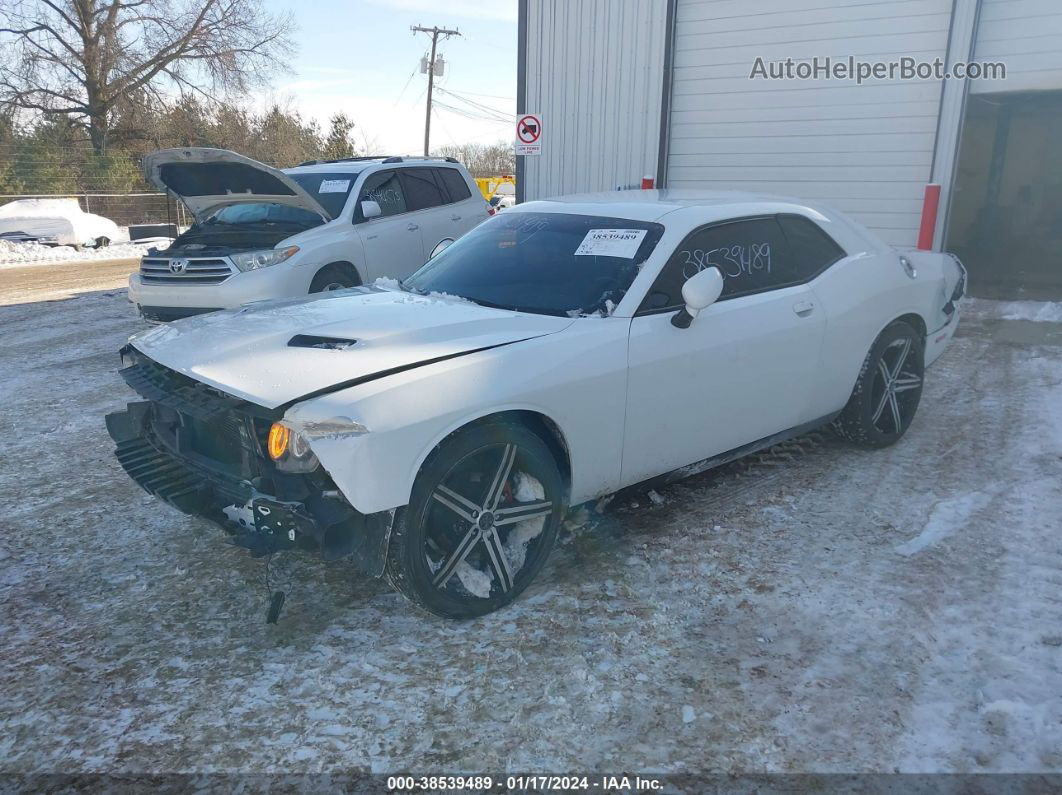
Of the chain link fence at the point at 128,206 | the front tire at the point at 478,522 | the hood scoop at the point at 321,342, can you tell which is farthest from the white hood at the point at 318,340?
the chain link fence at the point at 128,206

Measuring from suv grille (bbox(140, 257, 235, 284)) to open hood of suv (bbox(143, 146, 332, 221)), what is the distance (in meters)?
0.74

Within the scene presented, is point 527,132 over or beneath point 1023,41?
beneath

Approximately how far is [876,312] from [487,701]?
11.0 feet

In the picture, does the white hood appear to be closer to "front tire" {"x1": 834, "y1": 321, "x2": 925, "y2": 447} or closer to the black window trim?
the black window trim

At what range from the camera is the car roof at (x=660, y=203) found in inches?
161

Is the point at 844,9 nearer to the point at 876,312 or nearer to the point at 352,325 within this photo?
the point at 876,312

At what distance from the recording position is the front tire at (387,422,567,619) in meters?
2.88

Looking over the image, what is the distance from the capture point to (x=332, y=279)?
771 cm

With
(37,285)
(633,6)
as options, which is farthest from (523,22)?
(37,285)

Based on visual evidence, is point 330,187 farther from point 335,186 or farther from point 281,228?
point 281,228

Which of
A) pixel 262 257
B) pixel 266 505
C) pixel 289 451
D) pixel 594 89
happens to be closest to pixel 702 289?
pixel 289 451

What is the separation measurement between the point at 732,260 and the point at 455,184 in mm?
6103

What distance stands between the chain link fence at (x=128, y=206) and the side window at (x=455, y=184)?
18.7 meters

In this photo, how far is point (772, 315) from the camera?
406cm
